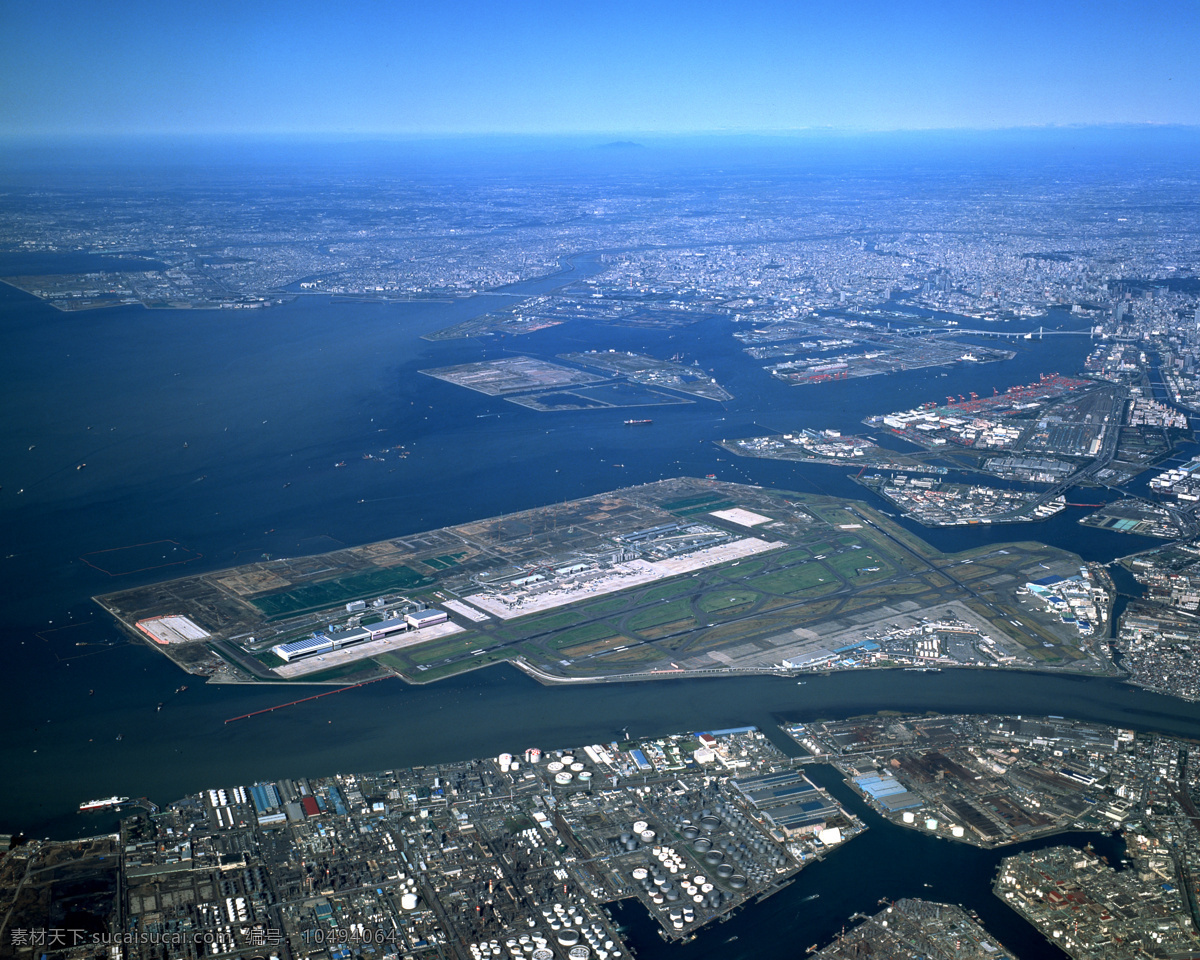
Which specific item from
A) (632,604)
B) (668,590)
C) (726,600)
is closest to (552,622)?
(632,604)

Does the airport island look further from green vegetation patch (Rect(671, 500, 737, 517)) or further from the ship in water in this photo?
the ship in water

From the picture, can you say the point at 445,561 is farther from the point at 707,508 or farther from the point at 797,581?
the point at 797,581

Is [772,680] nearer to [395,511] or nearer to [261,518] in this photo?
[395,511]

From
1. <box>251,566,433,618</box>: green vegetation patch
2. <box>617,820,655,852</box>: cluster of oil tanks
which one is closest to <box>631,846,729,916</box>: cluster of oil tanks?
<box>617,820,655,852</box>: cluster of oil tanks

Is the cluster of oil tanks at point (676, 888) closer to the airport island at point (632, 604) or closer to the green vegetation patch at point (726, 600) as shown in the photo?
the airport island at point (632, 604)

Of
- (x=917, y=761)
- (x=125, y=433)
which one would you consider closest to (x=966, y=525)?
(x=917, y=761)

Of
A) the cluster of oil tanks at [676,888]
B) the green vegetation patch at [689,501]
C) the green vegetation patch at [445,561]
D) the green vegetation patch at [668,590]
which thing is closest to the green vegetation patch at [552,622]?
the green vegetation patch at [668,590]
